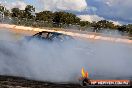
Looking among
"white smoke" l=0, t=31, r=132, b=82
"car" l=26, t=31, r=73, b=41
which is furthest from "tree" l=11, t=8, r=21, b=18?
"white smoke" l=0, t=31, r=132, b=82

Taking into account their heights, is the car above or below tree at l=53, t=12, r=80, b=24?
above

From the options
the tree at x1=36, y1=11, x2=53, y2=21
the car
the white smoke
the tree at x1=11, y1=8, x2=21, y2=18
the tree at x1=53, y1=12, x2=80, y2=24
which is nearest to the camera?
the white smoke

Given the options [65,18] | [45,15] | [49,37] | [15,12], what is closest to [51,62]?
[49,37]

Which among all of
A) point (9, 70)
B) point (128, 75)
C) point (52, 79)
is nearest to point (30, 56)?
point (9, 70)

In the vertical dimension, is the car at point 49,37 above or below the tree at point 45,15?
above

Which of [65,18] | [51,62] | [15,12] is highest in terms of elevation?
[51,62]

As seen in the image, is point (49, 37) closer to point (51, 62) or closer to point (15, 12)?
point (51, 62)

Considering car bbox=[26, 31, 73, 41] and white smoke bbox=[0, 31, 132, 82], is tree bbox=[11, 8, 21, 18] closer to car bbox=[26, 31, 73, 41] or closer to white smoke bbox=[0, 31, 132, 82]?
car bbox=[26, 31, 73, 41]

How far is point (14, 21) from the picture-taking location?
4481cm

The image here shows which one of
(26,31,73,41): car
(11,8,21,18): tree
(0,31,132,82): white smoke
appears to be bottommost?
(11,8,21,18): tree

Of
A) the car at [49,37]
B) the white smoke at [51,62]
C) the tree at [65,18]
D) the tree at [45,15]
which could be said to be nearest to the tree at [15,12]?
the tree at [45,15]

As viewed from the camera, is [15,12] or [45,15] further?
[45,15]

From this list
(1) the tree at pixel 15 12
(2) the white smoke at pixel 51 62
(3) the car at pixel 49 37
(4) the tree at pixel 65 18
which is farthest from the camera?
(4) the tree at pixel 65 18

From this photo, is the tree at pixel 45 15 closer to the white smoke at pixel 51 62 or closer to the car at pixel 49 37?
the car at pixel 49 37
